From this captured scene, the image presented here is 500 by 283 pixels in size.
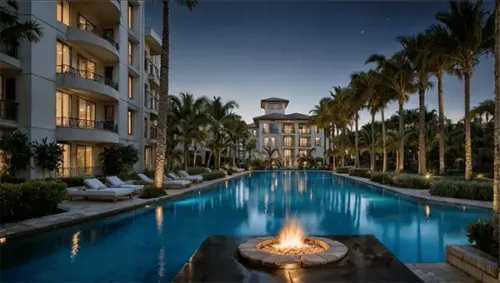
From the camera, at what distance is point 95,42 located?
22141mm

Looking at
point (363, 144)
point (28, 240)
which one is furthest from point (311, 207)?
point (363, 144)

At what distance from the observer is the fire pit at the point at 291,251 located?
5422mm

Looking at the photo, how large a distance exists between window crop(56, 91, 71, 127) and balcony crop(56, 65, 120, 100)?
35.1 inches

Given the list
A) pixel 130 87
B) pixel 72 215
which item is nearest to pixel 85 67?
pixel 130 87

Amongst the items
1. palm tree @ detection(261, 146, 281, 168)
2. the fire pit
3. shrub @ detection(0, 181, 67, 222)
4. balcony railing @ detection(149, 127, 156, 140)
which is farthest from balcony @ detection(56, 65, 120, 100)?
palm tree @ detection(261, 146, 281, 168)

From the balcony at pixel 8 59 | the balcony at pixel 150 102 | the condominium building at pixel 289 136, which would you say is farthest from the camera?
the condominium building at pixel 289 136

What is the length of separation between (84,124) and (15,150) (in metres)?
7.20

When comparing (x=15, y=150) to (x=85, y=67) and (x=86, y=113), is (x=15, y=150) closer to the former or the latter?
(x=86, y=113)

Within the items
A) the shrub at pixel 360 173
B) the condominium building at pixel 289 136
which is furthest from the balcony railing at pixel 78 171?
the condominium building at pixel 289 136

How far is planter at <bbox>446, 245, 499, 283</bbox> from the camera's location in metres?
5.08

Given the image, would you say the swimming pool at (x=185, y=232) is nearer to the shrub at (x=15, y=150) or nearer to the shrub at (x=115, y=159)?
the shrub at (x=15, y=150)

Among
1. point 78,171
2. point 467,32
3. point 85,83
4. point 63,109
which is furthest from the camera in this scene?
point 78,171

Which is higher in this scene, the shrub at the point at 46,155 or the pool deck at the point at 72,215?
the shrub at the point at 46,155

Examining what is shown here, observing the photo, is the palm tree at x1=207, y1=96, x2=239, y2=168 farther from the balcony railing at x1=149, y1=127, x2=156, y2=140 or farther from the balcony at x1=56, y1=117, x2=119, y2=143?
the balcony at x1=56, y1=117, x2=119, y2=143
